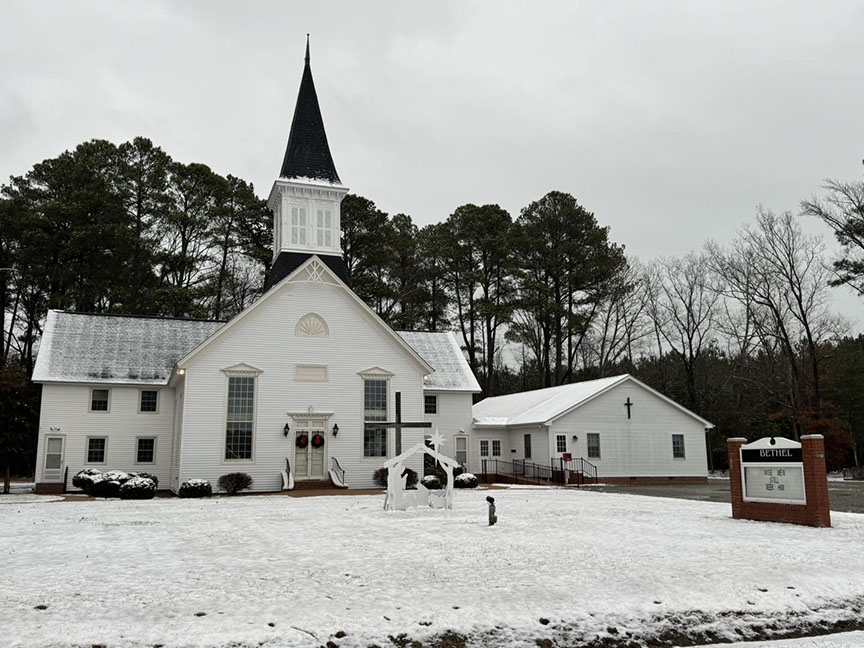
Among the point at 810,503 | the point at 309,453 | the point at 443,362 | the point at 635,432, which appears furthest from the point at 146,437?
the point at 810,503

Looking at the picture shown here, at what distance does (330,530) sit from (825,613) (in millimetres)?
8543

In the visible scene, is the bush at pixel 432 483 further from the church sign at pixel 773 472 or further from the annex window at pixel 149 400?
the church sign at pixel 773 472

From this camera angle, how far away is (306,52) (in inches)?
1441

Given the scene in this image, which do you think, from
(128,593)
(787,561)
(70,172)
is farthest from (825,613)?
(70,172)

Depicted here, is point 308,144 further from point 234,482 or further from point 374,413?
point 234,482

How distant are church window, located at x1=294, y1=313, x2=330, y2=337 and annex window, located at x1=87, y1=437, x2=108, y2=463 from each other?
29.3 feet

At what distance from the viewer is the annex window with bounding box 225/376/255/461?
26.6m

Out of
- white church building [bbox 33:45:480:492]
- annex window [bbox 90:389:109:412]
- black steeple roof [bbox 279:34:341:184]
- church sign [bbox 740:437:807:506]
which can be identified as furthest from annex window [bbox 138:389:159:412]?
church sign [bbox 740:437:807:506]

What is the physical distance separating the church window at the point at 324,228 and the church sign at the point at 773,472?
2104cm

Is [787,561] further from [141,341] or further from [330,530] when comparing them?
[141,341]

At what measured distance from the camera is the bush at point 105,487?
2420 centimetres

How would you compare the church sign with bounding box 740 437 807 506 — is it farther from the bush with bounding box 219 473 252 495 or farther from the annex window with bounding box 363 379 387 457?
the bush with bounding box 219 473 252 495

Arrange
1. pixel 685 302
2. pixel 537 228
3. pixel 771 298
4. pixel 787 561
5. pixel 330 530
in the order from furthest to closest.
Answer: pixel 537 228
pixel 685 302
pixel 771 298
pixel 330 530
pixel 787 561

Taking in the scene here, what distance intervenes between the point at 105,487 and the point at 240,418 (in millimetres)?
5069
